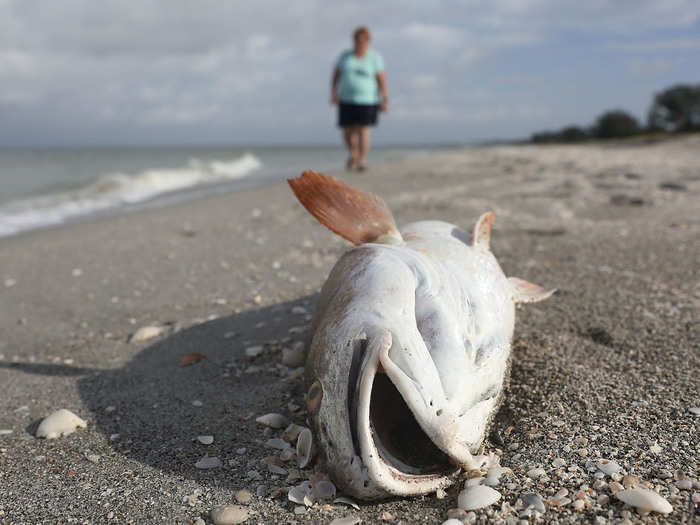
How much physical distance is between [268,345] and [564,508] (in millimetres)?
2030

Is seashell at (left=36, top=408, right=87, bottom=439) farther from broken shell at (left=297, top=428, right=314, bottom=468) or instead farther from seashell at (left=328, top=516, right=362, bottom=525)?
seashell at (left=328, top=516, right=362, bottom=525)

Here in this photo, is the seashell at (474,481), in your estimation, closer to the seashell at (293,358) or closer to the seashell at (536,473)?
the seashell at (536,473)

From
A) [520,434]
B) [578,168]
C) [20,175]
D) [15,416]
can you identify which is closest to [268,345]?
[15,416]

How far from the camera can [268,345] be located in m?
3.53

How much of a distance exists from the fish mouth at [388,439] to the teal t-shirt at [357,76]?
8.71 metres

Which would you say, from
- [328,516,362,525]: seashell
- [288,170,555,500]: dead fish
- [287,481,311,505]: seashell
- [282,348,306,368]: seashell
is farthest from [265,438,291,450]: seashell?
[282,348,306,368]: seashell

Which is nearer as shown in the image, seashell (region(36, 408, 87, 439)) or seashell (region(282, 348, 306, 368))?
seashell (region(36, 408, 87, 439))

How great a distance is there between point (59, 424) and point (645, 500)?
8.22 feet

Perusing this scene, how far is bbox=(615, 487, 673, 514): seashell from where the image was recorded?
1.87 m

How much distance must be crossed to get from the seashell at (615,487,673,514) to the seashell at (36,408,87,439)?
7.76 feet

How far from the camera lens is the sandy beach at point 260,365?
7.01 feet

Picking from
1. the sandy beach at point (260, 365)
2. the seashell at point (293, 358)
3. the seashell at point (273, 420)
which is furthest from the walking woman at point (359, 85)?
the seashell at point (273, 420)

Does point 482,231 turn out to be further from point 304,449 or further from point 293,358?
point 304,449

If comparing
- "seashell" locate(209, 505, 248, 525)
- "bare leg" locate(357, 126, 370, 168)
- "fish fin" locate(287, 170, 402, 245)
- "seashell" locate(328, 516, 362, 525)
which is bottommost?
"seashell" locate(209, 505, 248, 525)
